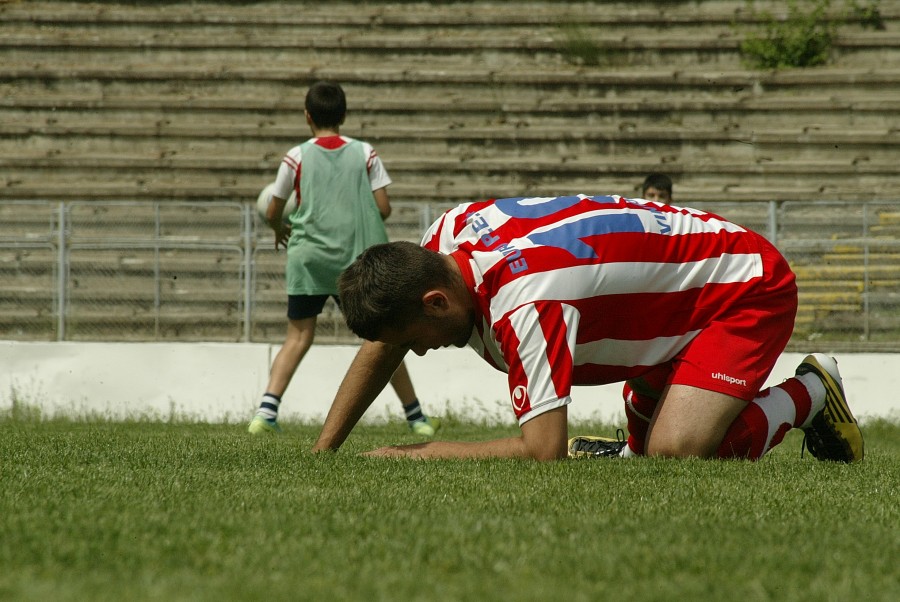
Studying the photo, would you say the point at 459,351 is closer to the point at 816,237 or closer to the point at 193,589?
the point at 816,237

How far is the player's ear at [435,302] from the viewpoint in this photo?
3.54 m

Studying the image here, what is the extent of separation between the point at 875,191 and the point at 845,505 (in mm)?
9076

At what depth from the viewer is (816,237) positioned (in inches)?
351

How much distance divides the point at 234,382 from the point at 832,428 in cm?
507

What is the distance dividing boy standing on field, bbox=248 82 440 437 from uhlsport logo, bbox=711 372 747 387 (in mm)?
2815

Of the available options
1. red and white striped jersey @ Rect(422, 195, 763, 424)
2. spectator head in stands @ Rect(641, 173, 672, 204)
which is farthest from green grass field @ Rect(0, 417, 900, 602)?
spectator head in stands @ Rect(641, 173, 672, 204)

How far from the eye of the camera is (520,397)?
3525 millimetres

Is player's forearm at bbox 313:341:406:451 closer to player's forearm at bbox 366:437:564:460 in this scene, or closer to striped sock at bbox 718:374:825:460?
player's forearm at bbox 366:437:564:460

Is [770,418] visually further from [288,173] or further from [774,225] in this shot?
[774,225]

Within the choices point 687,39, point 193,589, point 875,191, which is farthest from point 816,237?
point 193,589

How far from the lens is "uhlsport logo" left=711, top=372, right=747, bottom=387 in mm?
4074

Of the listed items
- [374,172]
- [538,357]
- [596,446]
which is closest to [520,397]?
[538,357]

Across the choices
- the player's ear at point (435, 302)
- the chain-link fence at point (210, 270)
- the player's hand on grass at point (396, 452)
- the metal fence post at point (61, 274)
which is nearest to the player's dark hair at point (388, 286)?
the player's ear at point (435, 302)

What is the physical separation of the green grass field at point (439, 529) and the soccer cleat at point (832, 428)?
495mm
